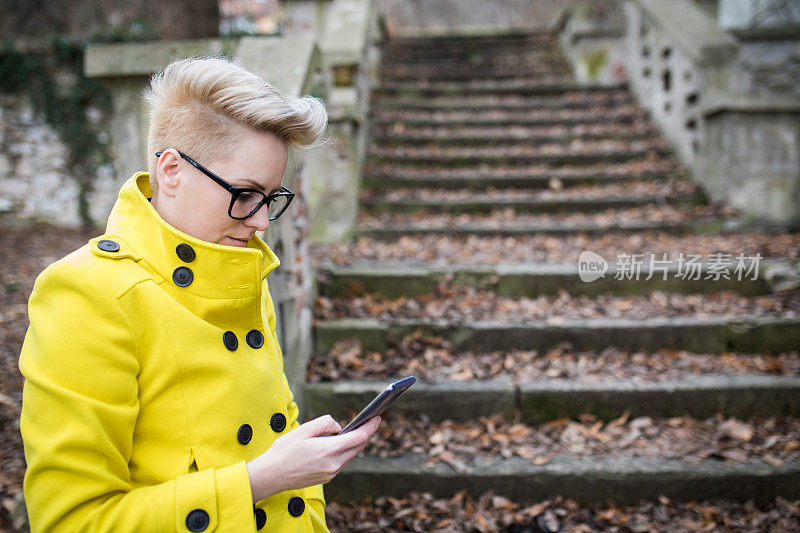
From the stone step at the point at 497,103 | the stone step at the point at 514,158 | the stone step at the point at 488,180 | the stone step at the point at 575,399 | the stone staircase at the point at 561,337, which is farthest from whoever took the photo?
the stone step at the point at 497,103

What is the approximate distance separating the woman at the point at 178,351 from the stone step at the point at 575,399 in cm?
151

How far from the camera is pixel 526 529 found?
2.32 meters

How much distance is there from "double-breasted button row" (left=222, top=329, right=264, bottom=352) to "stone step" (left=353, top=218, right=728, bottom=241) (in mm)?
3347

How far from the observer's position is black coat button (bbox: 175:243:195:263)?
44.4 inches

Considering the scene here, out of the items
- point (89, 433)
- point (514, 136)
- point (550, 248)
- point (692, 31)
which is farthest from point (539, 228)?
point (89, 433)

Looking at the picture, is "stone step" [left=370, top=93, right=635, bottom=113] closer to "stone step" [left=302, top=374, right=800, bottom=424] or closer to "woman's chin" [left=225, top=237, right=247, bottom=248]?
"stone step" [left=302, top=374, right=800, bottom=424]

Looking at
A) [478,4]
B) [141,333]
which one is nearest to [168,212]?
[141,333]

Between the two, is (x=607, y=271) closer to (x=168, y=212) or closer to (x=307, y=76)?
(x=307, y=76)

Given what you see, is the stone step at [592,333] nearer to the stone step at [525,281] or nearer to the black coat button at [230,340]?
the stone step at [525,281]

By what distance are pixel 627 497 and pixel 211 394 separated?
2.17 meters

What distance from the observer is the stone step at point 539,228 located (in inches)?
176

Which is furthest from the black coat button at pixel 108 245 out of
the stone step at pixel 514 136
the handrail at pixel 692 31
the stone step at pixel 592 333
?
the handrail at pixel 692 31

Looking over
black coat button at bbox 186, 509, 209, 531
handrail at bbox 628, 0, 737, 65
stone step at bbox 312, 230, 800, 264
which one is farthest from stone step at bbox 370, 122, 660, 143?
black coat button at bbox 186, 509, 209, 531

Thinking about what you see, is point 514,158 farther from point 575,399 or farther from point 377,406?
point 377,406
